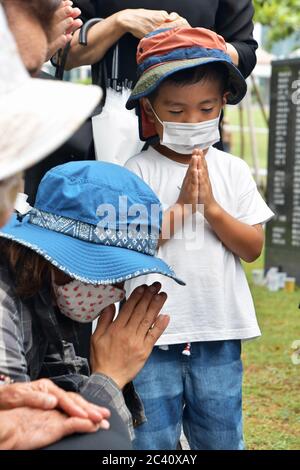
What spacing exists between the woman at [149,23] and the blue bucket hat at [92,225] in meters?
1.07

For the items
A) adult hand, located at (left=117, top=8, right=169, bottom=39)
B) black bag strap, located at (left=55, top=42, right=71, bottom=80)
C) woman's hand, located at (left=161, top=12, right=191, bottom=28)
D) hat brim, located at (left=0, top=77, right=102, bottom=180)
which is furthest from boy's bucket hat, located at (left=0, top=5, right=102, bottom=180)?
black bag strap, located at (left=55, top=42, right=71, bottom=80)

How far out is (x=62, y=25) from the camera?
10.2 ft

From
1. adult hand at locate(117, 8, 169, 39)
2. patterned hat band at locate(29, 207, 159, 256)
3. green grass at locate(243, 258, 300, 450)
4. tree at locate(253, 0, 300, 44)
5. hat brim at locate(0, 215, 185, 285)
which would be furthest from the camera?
tree at locate(253, 0, 300, 44)

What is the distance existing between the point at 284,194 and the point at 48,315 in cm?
632

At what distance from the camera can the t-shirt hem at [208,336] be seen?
324cm

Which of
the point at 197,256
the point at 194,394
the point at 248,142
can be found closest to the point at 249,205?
the point at 197,256

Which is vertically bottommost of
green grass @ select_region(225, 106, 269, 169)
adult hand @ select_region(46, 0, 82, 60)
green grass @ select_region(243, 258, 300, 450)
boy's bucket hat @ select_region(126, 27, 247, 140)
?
green grass @ select_region(225, 106, 269, 169)

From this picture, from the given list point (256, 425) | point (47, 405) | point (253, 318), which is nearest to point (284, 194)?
point (256, 425)

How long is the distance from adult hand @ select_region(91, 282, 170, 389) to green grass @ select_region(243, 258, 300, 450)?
1958mm

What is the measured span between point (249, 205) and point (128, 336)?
94cm

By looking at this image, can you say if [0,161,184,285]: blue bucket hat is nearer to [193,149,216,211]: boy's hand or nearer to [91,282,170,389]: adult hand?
[91,282,170,389]: adult hand

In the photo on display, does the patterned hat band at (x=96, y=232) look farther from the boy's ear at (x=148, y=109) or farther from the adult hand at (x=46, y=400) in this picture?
the boy's ear at (x=148, y=109)

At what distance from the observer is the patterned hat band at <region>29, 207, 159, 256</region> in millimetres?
2553

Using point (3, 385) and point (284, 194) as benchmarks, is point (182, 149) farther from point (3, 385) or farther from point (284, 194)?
point (284, 194)
